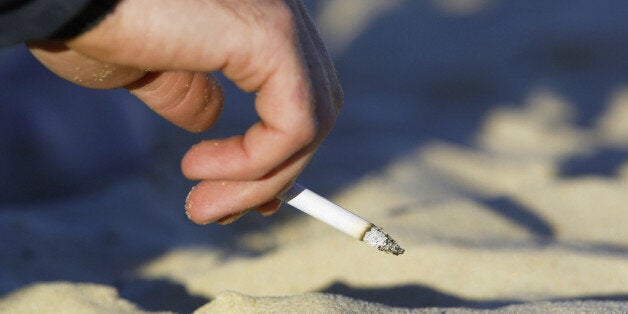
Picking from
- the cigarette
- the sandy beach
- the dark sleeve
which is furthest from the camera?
the sandy beach

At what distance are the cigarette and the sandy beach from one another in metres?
0.18

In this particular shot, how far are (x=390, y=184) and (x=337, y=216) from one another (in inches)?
42.8

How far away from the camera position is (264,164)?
963 millimetres

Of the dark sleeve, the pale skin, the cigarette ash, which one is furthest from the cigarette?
the dark sleeve

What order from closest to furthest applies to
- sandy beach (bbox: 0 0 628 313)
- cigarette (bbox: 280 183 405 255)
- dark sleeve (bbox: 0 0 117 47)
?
1. dark sleeve (bbox: 0 0 117 47)
2. cigarette (bbox: 280 183 405 255)
3. sandy beach (bbox: 0 0 628 313)

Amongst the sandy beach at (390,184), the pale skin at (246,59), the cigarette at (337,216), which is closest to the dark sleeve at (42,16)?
the pale skin at (246,59)

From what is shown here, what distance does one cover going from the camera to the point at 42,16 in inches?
34.1

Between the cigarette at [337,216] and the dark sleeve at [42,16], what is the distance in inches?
16.9

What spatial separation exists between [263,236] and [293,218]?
0.11 m

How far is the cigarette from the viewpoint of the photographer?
3.96 ft

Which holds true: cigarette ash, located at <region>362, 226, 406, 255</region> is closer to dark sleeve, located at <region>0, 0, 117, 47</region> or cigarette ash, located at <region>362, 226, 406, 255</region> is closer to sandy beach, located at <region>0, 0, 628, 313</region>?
sandy beach, located at <region>0, 0, 628, 313</region>

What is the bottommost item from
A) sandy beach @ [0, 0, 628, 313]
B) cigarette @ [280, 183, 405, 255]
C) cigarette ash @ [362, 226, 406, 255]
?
cigarette ash @ [362, 226, 406, 255]

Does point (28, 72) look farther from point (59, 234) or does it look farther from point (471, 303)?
point (471, 303)

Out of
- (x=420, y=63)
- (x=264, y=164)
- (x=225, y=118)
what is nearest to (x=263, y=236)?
(x=225, y=118)
